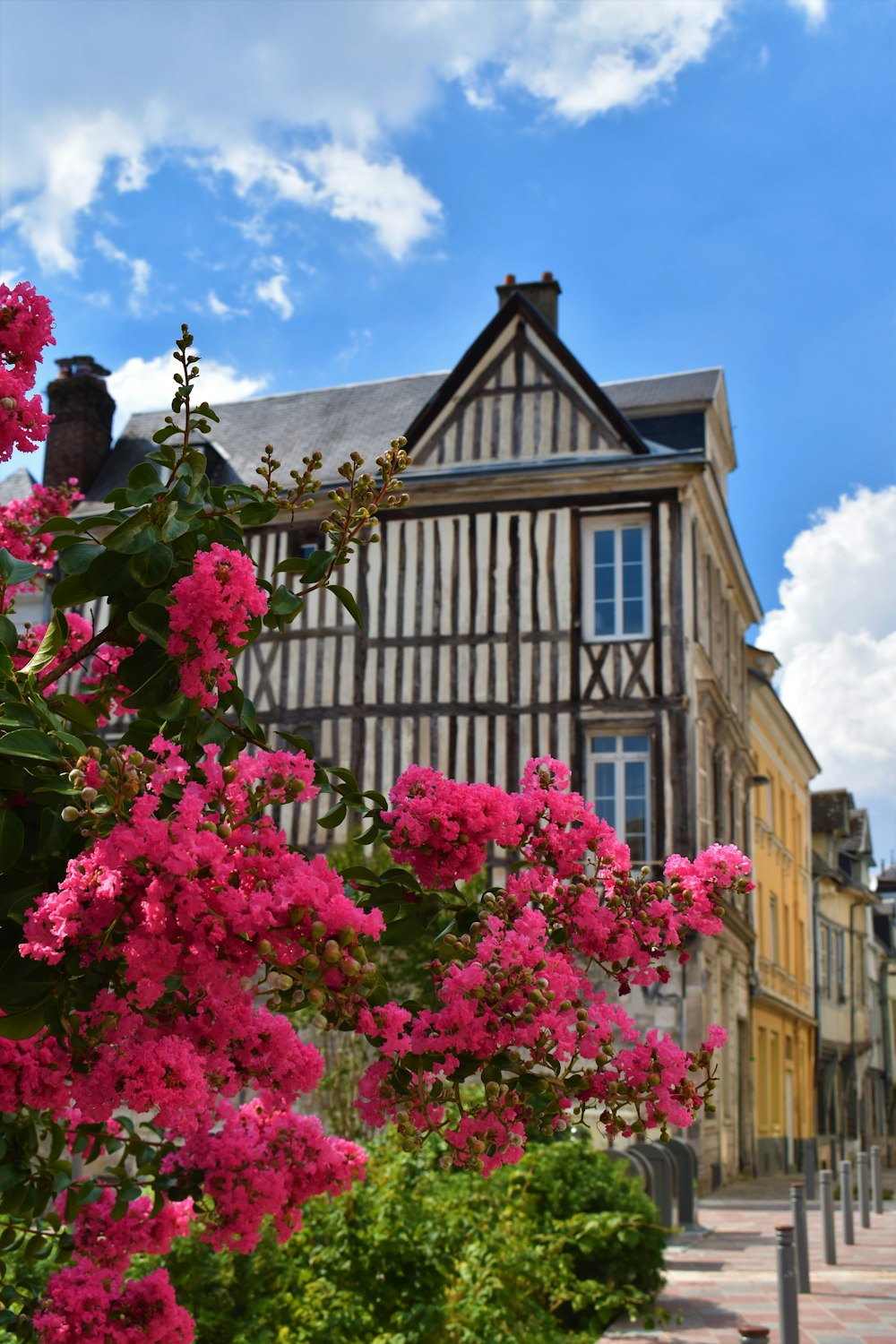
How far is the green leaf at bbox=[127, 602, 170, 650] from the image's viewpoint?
231cm

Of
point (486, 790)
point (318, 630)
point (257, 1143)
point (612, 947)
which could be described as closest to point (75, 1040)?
point (486, 790)

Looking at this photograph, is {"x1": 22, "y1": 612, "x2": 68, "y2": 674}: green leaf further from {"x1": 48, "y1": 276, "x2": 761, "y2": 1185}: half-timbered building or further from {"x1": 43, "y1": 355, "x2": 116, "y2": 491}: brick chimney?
{"x1": 43, "y1": 355, "x2": 116, "y2": 491}: brick chimney

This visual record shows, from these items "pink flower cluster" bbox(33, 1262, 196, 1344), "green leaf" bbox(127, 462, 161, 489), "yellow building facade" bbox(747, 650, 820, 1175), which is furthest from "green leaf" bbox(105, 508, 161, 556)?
"yellow building facade" bbox(747, 650, 820, 1175)

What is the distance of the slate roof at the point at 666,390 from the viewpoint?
18938 millimetres

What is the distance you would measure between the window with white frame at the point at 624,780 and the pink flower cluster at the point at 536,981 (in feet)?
41.2

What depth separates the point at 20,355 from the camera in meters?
2.39

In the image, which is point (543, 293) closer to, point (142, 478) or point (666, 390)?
point (666, 390)

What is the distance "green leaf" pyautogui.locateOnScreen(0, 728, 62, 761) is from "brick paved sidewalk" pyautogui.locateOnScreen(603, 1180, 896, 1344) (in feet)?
18.6

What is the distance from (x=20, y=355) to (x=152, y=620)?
1.63 ft

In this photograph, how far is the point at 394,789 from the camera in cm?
254

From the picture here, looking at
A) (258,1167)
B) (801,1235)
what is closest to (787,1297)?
(258,1167)

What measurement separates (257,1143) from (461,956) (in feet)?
3.47

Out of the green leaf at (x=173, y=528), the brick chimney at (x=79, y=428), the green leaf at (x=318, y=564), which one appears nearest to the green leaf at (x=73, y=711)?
the green leaf at (x=173, y=528)

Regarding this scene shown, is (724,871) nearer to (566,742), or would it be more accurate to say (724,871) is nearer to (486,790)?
(486,790)
